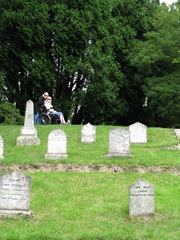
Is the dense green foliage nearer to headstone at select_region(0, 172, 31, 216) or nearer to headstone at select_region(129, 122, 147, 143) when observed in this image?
headstone at select_region(129, 122, 147, 143)

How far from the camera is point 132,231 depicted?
7.61 m

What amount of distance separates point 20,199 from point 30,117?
831 cm

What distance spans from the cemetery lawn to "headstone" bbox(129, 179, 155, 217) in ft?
0.45

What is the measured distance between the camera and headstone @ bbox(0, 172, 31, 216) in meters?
8.54

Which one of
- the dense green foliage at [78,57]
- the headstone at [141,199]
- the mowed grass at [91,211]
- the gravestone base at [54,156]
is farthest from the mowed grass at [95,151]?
the dense green foliage at [78,57]

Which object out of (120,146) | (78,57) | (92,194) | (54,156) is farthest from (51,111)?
(92,194)

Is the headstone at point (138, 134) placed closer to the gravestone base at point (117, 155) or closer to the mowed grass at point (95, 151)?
the mowed grass at point (95, 151)

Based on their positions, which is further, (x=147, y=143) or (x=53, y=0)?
(x=53, y=0)

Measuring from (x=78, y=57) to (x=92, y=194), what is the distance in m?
21.1

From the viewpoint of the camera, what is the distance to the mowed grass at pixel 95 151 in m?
12.9

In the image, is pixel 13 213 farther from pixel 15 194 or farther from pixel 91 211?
pixel 91 211

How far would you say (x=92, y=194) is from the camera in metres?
10.0

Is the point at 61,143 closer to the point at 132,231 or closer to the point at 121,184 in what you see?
the point at 121,184

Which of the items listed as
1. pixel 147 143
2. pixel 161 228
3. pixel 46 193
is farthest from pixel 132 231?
pixel 147 143
